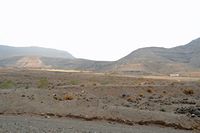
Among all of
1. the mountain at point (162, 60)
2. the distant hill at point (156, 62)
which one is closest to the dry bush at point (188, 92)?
the distant hill at point (156, 62)

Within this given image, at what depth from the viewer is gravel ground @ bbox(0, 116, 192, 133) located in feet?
64.1

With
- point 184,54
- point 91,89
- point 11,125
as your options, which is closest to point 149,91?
point 91,89

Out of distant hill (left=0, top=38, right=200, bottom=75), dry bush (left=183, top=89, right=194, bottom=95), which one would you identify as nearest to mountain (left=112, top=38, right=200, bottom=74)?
distant hill (left=0, top=38, right=200, bottom=75)

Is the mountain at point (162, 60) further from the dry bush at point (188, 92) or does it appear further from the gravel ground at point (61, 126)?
the gravel ground at point (61, 126)

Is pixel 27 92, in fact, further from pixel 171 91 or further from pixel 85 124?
pixel 171 91

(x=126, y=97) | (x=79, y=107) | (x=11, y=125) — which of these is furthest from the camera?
(x=126, y=97)

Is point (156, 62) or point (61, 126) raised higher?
point (156, 62)

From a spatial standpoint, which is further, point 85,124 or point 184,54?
point 184,54

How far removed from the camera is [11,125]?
2062 centimetres

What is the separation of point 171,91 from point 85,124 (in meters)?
23.5

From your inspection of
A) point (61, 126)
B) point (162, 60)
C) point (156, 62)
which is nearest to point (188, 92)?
point (61, 126)

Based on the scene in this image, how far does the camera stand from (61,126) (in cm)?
2142

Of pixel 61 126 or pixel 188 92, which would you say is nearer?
pixel 61 126

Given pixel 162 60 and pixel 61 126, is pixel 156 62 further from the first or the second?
pixel 61 126
